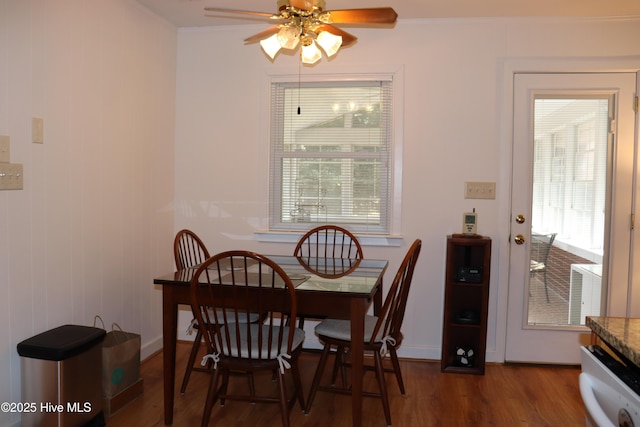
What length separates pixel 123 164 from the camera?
10.2 ft

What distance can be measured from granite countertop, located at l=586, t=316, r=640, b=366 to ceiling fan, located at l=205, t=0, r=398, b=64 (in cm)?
158

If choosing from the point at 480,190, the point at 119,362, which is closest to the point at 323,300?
the point at 119,362

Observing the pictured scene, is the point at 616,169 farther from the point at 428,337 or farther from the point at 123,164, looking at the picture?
the point at 123,164

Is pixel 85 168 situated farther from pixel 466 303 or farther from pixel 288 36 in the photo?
pixel 466 303

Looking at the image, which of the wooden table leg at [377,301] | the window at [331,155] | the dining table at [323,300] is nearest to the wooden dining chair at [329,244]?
the window at [331,155]

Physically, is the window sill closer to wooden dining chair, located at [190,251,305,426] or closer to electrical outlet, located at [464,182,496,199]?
electrical outlet, located at [464,182,496,199]

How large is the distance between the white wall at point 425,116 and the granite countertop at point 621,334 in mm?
2305

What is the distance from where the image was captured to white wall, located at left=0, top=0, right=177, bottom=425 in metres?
2.28

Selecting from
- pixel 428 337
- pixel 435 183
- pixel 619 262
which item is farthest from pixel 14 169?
pixel 619 262

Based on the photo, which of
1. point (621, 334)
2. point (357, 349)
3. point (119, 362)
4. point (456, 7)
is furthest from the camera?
point (456, 7)

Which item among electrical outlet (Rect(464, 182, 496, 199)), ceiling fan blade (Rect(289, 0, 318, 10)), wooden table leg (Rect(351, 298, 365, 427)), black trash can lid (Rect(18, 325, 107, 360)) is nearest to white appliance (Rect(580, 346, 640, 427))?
wooden table leg (Rect(351, 298, 365, 427))

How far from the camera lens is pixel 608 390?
37.6 inches

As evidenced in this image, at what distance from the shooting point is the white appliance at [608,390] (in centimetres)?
87

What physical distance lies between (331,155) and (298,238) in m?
0.65
